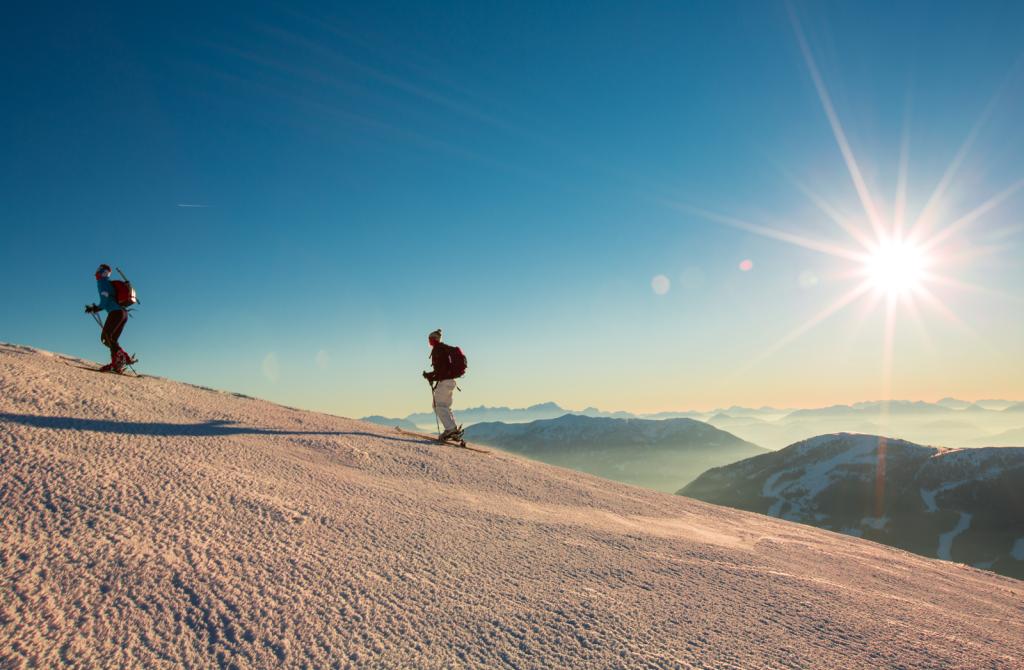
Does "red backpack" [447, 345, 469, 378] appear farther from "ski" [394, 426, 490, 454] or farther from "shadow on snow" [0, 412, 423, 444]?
"shadow on snow" [0, 412, 423, 444]

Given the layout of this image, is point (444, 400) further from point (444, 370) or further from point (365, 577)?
point (365, 577)

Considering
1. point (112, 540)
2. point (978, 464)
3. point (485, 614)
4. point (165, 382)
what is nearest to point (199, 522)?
point (112, 540)

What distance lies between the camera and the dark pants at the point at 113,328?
1057 centimetres

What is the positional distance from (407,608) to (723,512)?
8423mm

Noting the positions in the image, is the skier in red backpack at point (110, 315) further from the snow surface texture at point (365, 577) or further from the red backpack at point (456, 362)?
the red backpack at point (456, 362)

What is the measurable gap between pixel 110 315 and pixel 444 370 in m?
→ 7.36

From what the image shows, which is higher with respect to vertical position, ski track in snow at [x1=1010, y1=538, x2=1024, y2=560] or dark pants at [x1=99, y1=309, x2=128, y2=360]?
dark pants at [x1=99, y1=309, x2=128, y2=360]

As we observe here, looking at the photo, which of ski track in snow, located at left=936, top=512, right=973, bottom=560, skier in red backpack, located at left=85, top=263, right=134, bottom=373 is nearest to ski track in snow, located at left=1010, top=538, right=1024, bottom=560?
ski track in snow, located at left=936, top=512, right=973, bottom=560

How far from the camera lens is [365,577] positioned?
376cm

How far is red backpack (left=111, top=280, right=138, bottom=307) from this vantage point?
10648mm

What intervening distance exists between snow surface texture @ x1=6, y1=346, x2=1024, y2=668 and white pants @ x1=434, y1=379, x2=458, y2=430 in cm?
423

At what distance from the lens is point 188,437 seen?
6406 mm

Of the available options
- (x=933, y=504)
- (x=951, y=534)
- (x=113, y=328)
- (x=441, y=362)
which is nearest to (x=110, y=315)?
(x=113, y=328)

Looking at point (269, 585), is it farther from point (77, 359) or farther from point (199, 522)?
point (77, 359)
